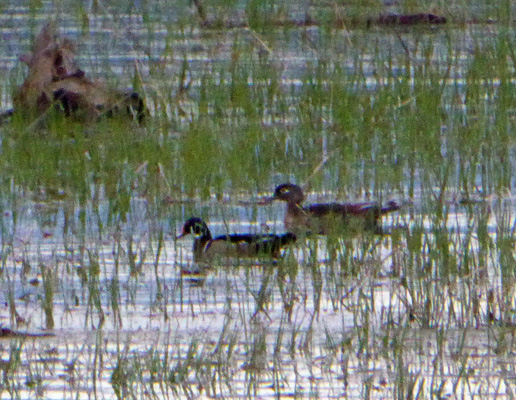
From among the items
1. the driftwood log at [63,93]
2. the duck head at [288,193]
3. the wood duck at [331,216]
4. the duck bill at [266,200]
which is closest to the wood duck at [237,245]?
the wood duck at [331,216]

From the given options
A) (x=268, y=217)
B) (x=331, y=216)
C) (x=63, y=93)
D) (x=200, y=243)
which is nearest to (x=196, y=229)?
(x=200, y=243)

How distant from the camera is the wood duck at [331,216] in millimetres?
7180

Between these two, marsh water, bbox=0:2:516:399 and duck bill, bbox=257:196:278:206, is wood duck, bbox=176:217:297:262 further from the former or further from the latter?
duck bill, bbox=257:196:278:206

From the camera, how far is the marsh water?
5.23 meters

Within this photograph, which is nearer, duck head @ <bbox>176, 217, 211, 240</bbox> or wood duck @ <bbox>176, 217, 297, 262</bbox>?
wood duck @ <bbox>176, 217, 297, 262</bbox>

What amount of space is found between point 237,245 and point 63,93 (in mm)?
3785

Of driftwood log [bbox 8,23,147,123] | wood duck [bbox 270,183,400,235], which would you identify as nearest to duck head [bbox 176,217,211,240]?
wood duck [bbox 270,183,400,235]

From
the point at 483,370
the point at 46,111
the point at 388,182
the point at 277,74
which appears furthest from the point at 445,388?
the point at 277,74

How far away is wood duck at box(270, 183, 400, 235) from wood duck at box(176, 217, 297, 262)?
0.46 ft

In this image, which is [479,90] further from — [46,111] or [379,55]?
[46,111]

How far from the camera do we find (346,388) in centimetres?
504

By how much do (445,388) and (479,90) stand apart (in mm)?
5968

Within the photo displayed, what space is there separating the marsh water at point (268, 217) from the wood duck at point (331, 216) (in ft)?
0.33

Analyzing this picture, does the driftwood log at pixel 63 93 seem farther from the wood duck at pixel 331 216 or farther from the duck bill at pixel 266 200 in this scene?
the wood duck at pixel 331 216
